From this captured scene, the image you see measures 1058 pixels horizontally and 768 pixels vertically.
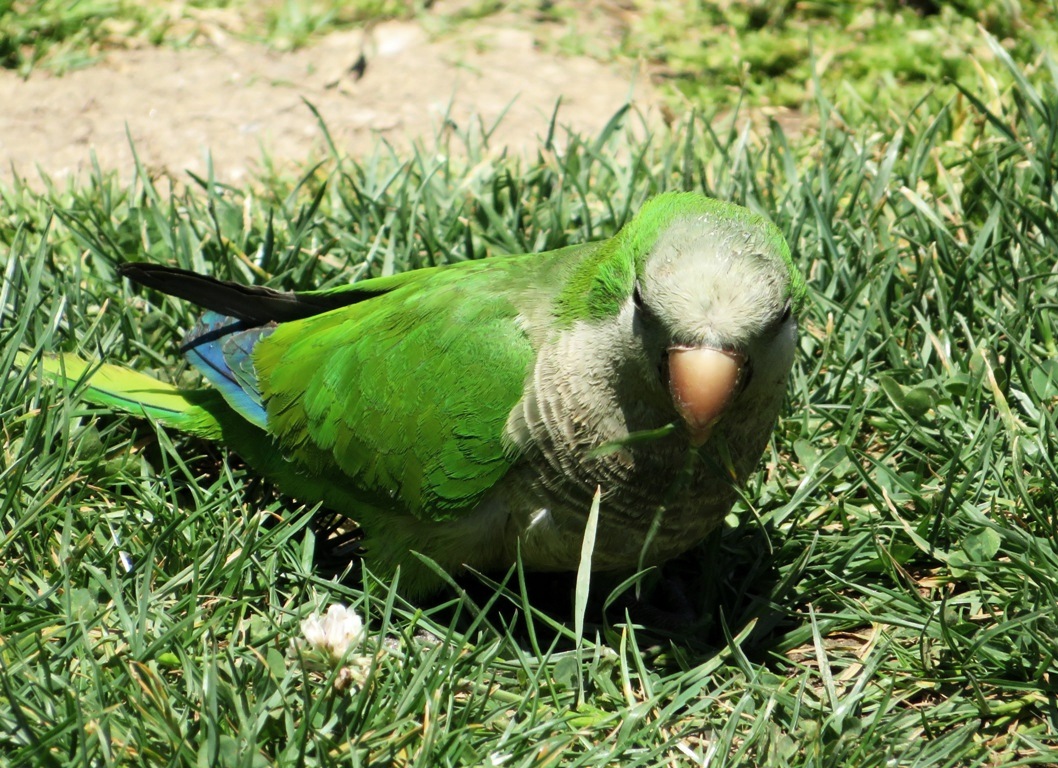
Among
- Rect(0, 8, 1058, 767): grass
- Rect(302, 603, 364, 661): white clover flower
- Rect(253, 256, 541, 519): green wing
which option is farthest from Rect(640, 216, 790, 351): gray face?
Rect(302, 603, 364, 661): white clover flower

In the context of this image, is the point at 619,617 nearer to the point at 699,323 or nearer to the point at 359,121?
the point at 699,323

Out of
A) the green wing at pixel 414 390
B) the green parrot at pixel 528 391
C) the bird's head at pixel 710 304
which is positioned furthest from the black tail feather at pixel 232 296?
the bird's head at pixel 710 304

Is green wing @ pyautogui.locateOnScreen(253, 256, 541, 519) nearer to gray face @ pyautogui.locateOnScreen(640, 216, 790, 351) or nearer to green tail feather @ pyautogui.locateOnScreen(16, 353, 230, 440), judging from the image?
green tail feather @ pyautogui.locateOnScreen(16, 353, 230, 440)

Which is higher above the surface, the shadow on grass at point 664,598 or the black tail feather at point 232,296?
the black tail feather at point 232,296

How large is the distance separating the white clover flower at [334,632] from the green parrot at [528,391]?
45 cm

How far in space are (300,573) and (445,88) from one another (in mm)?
3041

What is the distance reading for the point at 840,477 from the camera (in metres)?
3.53

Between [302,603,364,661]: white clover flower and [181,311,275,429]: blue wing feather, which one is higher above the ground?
[181,311,275,429]: blue wing feather

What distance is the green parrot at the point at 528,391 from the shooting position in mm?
2568

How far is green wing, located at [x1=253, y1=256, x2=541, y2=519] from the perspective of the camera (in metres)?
2.98

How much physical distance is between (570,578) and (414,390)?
82 centimetres

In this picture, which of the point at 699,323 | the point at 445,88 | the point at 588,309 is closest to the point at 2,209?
the point at 445,88

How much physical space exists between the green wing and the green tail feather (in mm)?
276

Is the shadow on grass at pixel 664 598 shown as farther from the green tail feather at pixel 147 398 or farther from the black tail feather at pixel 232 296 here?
the black tail feather at pixel 232 296
